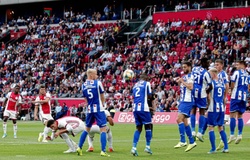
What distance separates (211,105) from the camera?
65.2 feet

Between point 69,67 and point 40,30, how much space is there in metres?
10.8

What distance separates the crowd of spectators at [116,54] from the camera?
4775 cm

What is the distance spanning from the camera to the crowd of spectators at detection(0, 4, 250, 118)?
47750 mm

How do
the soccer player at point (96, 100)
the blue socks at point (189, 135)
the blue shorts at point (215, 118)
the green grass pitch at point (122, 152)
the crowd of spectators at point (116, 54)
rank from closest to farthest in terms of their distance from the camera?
the green grass pitch at point (122, 152) < the soccer player at point (96, 100) < the blue shorts at point (215, 118) < the blue socks at point (189, 135) < the crowd of spectators at point (116, 54)

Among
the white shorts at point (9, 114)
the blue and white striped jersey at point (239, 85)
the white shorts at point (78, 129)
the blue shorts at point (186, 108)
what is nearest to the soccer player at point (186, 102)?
the blue shorts at point (186, 108)

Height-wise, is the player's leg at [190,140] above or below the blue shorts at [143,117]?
below

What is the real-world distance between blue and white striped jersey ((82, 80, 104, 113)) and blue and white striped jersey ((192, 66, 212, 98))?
138 inches

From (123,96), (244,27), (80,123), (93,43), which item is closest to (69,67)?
(93,43)

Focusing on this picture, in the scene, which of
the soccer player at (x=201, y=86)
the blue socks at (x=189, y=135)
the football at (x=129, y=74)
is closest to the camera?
the blue socks at (x=189, y=135)

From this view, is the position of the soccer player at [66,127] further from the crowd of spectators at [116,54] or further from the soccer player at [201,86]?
the crowd of spectators at [116,54]

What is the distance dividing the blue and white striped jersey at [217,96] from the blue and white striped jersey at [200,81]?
308 millimetres

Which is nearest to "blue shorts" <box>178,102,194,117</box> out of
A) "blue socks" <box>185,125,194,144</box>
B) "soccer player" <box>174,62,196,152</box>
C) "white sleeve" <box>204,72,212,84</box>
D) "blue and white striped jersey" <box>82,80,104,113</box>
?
"soccer player" <box>174,62,196,152</box>

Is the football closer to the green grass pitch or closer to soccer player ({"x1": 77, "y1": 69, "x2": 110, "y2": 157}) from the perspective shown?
the green grass pitch

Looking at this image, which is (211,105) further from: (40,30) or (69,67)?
(40,30)
